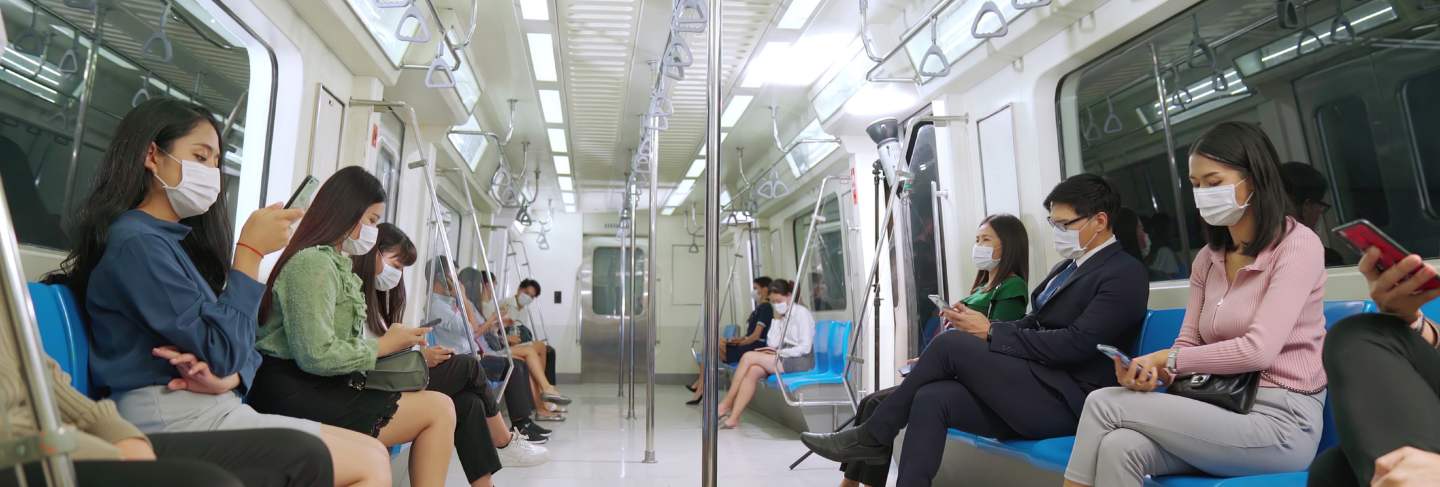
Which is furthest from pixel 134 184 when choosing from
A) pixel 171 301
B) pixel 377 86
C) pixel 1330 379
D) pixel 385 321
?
pixel 377 86

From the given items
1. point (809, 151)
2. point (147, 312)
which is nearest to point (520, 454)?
point (147, 312)

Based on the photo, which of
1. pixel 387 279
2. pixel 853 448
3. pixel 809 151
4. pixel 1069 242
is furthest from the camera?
pixel 809 151

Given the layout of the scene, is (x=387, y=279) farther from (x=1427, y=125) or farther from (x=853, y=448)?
(x=1427, y=125)

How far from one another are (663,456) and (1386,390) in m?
3.43

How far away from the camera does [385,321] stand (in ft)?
9.86

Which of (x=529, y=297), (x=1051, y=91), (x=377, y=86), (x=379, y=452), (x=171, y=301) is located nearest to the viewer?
(x=171, y=301)

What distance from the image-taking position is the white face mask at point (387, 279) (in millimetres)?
3043

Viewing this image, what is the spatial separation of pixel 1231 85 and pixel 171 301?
321 cm

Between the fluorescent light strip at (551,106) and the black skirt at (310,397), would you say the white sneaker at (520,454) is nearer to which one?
the black skirt at (310,397)

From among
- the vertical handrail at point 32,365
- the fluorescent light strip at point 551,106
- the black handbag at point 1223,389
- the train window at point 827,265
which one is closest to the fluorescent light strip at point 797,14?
the fluorescent light strip at point 551,106

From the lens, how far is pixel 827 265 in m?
6.69

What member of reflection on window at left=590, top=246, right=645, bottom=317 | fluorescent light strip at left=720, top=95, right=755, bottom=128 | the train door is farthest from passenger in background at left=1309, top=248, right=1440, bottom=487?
reflection on window at left=590, top=246, right=645, bottom=317

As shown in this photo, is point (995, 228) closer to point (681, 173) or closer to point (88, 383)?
point (88, 383)

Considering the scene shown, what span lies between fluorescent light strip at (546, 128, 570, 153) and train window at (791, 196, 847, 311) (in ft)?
8.12
